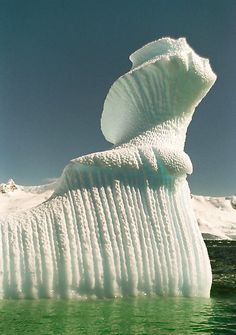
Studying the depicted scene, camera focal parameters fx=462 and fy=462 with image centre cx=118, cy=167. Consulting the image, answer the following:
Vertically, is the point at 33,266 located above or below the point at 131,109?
below

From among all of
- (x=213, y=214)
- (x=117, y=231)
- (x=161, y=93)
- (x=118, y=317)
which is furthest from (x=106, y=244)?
(x=213, y=214)

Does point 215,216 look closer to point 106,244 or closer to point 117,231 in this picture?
point 117,231

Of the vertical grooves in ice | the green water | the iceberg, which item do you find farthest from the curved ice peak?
the green water

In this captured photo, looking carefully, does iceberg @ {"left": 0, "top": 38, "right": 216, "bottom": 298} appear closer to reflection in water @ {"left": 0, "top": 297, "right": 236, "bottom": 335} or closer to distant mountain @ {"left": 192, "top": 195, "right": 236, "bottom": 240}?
reflection in water @ {"left": 0, "top": 297, "right": 236, "bottom": 335}

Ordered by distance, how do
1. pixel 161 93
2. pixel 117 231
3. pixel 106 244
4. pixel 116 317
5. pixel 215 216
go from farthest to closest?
1. pixel 215 216
2. pixel 161 93
3. pixel 117 231
4. pixel 106 244
5. pixel 116 317

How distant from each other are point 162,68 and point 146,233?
4962 mm

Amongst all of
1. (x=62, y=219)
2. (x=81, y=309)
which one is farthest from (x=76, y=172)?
(x=81, y=309)

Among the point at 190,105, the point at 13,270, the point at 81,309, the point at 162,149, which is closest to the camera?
the point at 81,309

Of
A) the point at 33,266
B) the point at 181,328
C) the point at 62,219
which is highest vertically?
the point at 62,219

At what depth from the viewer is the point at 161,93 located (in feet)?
44.9

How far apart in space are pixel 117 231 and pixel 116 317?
2671mm

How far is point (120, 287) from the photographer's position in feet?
34.4

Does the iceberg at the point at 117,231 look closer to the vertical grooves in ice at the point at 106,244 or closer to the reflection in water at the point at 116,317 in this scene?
the vertical grooves in ice at the point at 106,244

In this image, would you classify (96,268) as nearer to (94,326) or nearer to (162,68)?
(94,326)
